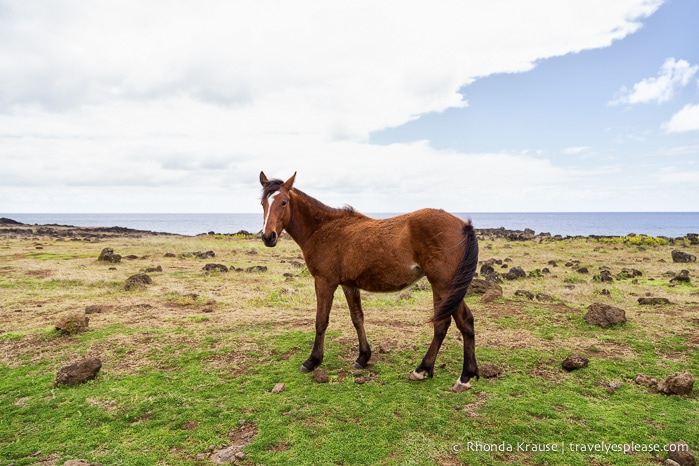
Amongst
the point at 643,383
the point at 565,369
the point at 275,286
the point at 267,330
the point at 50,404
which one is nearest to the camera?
the point at 50,404

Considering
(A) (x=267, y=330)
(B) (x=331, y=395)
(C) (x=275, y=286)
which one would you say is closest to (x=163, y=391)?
(B) (x=331, y=395)

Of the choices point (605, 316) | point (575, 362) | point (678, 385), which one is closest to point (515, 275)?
point (605, 316)

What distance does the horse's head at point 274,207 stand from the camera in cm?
654

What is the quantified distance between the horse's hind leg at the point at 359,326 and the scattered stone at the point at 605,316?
6.08 metres

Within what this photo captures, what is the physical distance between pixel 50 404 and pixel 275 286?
36.4 ft

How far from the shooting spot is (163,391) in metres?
5.82

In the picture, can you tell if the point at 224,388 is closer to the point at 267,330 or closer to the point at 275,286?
the point at 267,330

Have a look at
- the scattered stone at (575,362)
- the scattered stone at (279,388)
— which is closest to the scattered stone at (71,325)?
the scattered stone at (279,388)

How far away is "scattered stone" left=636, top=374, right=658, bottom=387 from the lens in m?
5.88

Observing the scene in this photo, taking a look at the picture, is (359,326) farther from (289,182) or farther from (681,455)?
(681,455)

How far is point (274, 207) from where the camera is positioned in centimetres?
682

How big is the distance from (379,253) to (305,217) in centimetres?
190

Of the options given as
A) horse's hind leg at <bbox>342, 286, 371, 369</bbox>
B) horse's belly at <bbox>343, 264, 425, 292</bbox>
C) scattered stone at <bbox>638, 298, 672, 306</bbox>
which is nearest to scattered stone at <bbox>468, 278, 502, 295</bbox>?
scattered stone at <bbox>638, 298, 672, 306</bbox>

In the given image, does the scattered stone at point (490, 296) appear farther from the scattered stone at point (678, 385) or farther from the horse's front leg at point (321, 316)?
the horse's front leg at point (321, 316)
